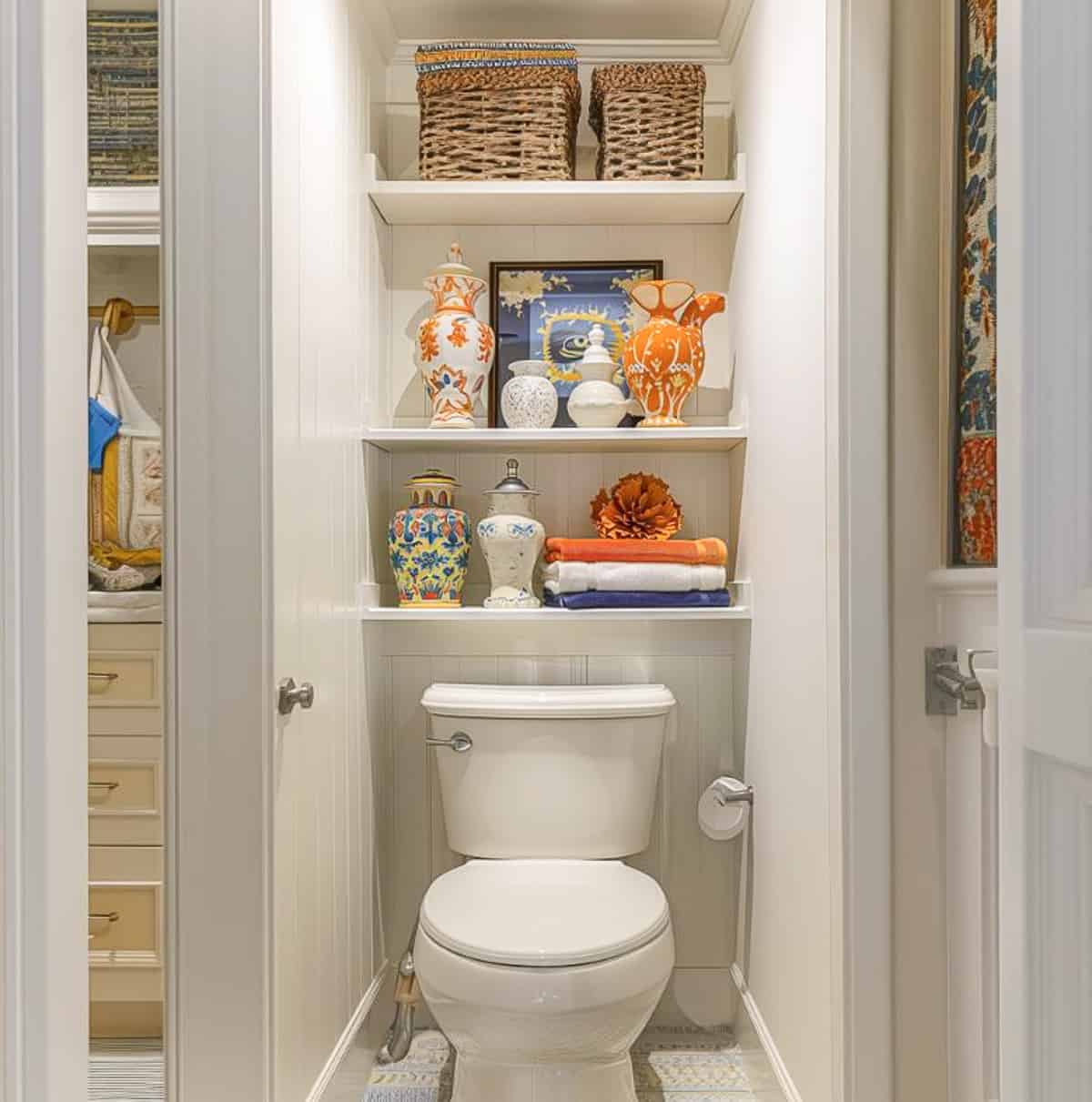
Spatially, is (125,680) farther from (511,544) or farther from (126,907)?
(511,544)

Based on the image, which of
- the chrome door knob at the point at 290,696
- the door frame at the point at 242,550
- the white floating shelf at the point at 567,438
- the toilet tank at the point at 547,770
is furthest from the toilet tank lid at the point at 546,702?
the door frame at the point at 242,550

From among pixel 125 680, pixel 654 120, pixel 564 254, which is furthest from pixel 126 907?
pixel 654 120

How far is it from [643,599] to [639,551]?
0.10m

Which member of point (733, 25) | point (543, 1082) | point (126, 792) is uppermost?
point (733, 25)

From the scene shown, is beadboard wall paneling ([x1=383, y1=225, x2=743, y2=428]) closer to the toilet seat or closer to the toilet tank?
the toilet tank

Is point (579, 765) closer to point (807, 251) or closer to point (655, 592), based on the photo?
point (655, 592)

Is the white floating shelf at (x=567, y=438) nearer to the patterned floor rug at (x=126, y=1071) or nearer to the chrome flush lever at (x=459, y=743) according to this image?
the chrome flush lever at (x=459, y=743)

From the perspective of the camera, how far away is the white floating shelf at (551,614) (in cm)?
229

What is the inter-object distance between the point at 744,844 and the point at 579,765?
0.39 meters

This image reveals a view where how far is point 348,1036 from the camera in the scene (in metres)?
2.06

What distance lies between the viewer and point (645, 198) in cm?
237
